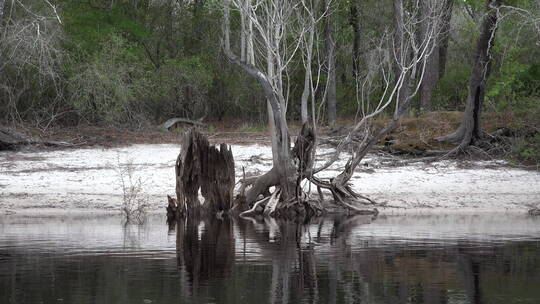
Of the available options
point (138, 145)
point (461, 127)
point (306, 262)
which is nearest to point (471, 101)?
point (461, 127)

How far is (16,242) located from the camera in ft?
50.4

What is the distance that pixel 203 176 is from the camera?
18969 millimetres

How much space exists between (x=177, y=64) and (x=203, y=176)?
11441 mm

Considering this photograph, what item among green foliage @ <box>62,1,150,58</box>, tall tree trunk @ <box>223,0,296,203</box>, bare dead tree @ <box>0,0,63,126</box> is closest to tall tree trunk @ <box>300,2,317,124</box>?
tall tree trunk @ <box>223,0,296,203</box>

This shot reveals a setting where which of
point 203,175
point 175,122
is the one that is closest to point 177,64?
point 175,122

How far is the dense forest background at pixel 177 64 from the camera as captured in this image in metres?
24.6

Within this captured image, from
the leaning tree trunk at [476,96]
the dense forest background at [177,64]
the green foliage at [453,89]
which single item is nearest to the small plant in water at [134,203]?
the dense forest background at [177,64]

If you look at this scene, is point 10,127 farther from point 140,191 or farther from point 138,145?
point 140,191

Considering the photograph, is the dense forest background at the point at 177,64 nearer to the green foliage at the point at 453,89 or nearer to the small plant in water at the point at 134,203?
the green foliage at the point at 453,89

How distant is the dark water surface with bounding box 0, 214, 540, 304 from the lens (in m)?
11.2

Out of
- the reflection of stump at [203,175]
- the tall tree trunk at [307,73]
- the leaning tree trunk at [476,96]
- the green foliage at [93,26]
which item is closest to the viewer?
the tall tree trunk at [307,73]

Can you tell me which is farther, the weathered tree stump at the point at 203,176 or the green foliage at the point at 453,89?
the green foliage at the point at 453,89

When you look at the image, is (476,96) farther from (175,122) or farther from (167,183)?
(175,122)

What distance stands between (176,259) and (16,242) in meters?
3.16
